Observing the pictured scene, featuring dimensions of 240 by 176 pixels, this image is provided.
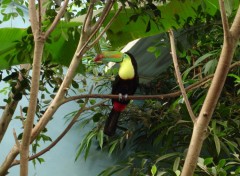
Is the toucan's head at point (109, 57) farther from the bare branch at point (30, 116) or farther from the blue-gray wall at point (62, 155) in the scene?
the blue-gray wall at point (62, 155)

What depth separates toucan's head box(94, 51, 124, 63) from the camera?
1.34m

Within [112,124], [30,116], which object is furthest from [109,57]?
[30,116]

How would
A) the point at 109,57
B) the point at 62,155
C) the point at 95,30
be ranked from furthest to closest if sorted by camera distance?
the point at 62,155 → the point at 109,57 → the point at 95,30

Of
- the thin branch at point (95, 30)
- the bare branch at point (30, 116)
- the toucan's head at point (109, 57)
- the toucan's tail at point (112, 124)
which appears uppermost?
the thin branch at point (95, 30)

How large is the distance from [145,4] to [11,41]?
473mm

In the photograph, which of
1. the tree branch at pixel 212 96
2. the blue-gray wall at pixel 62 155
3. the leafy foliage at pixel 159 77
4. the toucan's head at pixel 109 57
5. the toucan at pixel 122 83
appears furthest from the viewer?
the blue-gray wall at pixel 62 155

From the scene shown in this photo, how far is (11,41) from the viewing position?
4.07 feet

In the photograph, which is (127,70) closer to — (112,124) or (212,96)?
(112,124)

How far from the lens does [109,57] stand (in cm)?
138

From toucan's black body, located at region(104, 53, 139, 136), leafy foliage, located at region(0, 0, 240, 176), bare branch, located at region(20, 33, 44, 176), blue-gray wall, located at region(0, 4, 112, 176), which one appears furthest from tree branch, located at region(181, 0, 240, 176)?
blue-gray wall, located at region(0, 4, 112, 176)

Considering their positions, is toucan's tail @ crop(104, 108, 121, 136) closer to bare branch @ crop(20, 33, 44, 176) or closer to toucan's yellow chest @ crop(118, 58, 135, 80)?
toucan's yellow chest @ crop(118, 58, 135, 80)

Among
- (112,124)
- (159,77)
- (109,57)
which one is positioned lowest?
(112,124)

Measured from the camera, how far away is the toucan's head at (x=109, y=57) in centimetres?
134

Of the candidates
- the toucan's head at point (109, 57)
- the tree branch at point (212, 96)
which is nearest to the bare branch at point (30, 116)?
the tree branch at point (212, 96)
